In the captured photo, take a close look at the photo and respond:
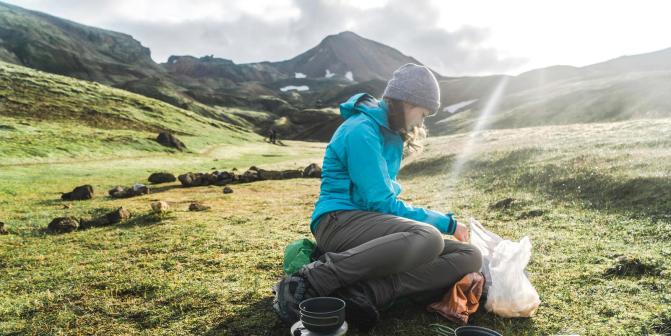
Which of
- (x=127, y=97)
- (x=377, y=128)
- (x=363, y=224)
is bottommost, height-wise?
→ (x=363, y=224)

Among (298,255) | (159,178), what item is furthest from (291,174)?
(298,255)

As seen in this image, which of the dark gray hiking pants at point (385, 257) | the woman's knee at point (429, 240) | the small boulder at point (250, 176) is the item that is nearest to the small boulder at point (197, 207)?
the small boulder at point (250, 176)

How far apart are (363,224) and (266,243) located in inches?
204

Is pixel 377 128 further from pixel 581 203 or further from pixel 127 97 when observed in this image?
pixel 127 97

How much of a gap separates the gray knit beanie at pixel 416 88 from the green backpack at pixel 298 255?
8.44 feet

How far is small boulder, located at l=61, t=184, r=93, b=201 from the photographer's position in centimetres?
1878

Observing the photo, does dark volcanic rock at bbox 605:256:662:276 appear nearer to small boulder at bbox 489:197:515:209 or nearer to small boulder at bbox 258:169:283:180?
small boulder at bbox 489:197:515:209

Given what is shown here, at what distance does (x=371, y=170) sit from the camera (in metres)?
5.54

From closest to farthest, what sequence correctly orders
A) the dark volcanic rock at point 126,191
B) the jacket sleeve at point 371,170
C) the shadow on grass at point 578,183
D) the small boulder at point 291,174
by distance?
1. the jacket sleeve at point 371,170
2. the shadow on grass at point 578,183
3. the dark volcanic rock at point 126,191
4. the small boulder at point 291,174

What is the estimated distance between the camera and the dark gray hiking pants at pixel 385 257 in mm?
5289

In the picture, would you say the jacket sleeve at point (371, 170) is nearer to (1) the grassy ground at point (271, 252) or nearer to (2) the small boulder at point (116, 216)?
(1) the grassy ground at point (271, 252)

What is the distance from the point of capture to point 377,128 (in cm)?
584

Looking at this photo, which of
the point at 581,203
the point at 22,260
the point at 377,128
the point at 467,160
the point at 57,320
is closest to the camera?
the point at 377,128

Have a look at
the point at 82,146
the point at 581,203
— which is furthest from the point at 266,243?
the point at 82,146
